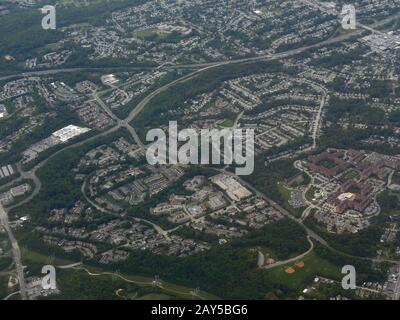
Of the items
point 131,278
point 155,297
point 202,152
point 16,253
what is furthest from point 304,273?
point 16,253

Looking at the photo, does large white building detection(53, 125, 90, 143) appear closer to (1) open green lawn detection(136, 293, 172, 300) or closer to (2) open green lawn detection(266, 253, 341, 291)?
(1) open green lawn detection(136, 293, 172, 300)

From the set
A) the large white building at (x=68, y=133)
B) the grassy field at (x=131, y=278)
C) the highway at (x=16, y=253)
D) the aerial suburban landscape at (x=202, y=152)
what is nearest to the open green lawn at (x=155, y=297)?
the aerial suburban landscape at (x=202, y=152)

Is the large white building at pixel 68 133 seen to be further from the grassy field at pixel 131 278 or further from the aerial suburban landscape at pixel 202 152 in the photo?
the grassy field at pixel 131 278

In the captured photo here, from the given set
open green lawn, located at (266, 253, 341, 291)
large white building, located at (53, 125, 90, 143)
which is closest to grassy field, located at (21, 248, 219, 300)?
open green lawn, located at (266, 253, 341, 291)

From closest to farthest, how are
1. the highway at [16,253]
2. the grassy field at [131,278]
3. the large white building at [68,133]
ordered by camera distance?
the grassy field at [131,278] → the highway at [16,253] → the large white building at [68,133]

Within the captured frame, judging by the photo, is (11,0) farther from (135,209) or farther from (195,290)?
(195,290)

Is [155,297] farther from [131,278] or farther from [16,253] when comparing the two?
[16,253]
